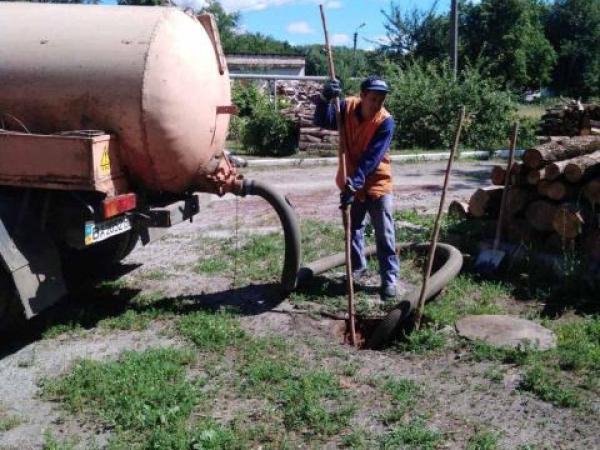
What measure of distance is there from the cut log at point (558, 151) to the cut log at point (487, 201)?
58cm

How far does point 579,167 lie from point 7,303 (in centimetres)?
487

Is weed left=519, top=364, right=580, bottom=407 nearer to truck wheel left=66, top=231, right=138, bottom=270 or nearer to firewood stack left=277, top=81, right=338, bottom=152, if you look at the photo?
truck wheel left=66, top=231, right=138, bottom=270

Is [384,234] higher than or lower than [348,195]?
lower

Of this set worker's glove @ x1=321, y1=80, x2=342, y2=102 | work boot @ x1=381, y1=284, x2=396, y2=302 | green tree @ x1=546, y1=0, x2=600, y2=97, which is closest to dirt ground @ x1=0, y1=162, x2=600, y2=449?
work boot @ x1=381, y1=284, x2=396, y2=302

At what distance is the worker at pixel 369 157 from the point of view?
17.4 ft

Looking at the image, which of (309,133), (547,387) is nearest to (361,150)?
(547,387)

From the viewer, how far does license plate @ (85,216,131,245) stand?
469cm

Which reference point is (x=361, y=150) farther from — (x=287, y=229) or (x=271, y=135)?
(x=271, y=135)

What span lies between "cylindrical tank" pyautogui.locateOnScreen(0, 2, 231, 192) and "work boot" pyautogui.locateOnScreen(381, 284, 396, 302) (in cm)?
200

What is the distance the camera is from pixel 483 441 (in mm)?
3475

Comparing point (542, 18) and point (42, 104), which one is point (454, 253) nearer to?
point (42, 104)

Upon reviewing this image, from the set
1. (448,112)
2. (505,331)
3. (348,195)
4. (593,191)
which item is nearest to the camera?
(505,331)

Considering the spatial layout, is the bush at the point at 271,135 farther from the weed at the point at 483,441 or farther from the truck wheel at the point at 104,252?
the weed at the point at 483,441

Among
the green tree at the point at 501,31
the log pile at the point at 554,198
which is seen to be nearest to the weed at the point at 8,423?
the log pile at the point at 554,198
